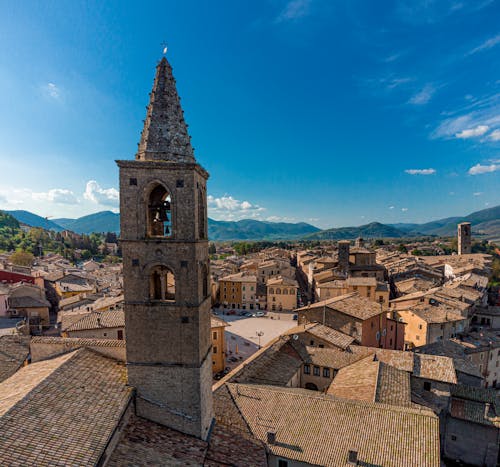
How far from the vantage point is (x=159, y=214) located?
15273 mm

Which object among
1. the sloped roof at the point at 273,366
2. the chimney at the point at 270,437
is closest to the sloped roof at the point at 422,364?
the sloped roof at the point at 273,366

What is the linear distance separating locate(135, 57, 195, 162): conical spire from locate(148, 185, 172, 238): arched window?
2089mm

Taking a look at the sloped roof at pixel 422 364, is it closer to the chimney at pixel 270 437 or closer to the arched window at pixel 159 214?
the chimney at pixel 270 437

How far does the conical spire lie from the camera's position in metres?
12.9

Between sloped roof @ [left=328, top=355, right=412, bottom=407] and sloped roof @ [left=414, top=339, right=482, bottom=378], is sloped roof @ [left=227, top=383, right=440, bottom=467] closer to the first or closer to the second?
sloped roof @ [left=328, top=355, right=412, bottom=407]

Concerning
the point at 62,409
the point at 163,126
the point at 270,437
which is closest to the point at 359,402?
the point at 270,437

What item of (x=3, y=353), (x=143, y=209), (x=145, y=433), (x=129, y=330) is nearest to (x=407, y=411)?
(x=145, y=433)

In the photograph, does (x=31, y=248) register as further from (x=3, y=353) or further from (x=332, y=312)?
(x=332, y=312)

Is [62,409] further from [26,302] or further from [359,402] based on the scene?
[26,302]

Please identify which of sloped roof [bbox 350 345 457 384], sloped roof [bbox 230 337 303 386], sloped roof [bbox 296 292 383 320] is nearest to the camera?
sloped roof [bbox 230 337 303 386]

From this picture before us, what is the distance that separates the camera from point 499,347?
Answer: 120 feet

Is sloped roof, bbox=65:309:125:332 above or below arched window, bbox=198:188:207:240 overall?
below

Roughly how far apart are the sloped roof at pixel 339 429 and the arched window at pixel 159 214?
465 inches

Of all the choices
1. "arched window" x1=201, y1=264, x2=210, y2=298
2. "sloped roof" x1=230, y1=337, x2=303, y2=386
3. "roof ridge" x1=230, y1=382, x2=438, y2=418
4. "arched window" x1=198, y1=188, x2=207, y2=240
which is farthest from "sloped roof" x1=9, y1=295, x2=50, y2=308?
"arched window" x1=198, y1=188, x2=207, y2=240
